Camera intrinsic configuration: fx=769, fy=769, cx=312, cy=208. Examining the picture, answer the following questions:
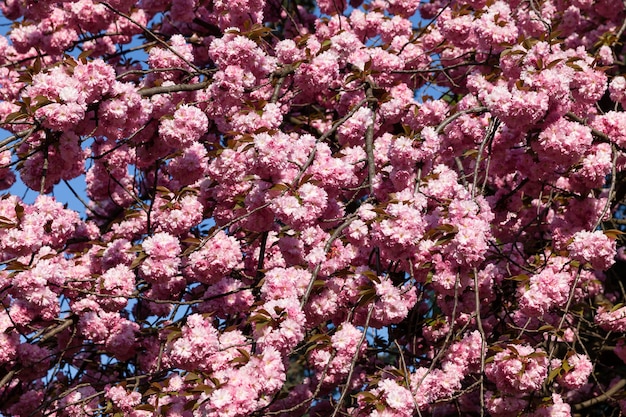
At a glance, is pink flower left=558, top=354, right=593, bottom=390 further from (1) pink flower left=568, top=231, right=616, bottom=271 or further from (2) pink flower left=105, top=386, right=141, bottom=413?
(2) pink flower left=105, top=386, right=141, bottom=413

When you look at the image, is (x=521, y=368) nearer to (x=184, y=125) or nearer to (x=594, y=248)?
(x=594, y=248)

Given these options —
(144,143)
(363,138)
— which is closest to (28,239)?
(144,143)

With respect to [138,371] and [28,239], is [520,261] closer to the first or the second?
[138,371]

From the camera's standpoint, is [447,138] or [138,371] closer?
[447,138]

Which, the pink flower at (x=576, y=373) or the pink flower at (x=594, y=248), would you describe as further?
the pink flower at (x=576, y=373)

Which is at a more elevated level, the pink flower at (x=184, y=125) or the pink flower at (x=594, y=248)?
the pink flower at (x=184, y=125)

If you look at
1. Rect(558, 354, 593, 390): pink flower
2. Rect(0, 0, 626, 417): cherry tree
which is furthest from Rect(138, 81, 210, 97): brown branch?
Rect(558, 354, 593, 390): pink flower

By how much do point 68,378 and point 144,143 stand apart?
1668 millimetres

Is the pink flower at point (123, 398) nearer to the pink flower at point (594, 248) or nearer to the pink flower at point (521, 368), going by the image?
the pink flower at point (521, 368)

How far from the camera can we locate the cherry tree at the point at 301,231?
10.1 ft

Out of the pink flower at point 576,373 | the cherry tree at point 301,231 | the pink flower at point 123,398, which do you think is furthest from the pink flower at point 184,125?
the pink flower at point 576,373

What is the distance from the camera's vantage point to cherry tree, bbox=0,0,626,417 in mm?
3076

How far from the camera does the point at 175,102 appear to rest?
3.89 m

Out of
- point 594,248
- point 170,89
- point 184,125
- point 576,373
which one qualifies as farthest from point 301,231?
point 576,373
